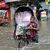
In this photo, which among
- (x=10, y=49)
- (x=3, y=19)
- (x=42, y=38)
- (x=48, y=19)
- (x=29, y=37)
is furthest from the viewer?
(x=48, y=19)

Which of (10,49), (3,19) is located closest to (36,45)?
(10,49)

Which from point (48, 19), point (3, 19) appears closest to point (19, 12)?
point (3, 19)

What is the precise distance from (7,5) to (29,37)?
486 cm

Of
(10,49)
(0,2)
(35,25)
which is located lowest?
(10,49)

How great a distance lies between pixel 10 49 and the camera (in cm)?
587

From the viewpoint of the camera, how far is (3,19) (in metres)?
10.4

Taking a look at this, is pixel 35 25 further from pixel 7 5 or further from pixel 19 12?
pixel 7 5

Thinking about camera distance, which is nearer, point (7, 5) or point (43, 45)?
point (43, 45)

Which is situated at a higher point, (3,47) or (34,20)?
(34,20)

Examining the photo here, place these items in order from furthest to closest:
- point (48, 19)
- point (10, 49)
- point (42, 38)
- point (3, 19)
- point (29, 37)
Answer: point (48, 19) < point (3, 19) < point (42, 38) < point (29, 37) < point (10, 49)

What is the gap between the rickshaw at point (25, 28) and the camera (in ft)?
20.6

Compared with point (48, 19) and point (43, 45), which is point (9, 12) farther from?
point (43, 45)

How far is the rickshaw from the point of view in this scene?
6289 millimetres

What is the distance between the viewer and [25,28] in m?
6.34
